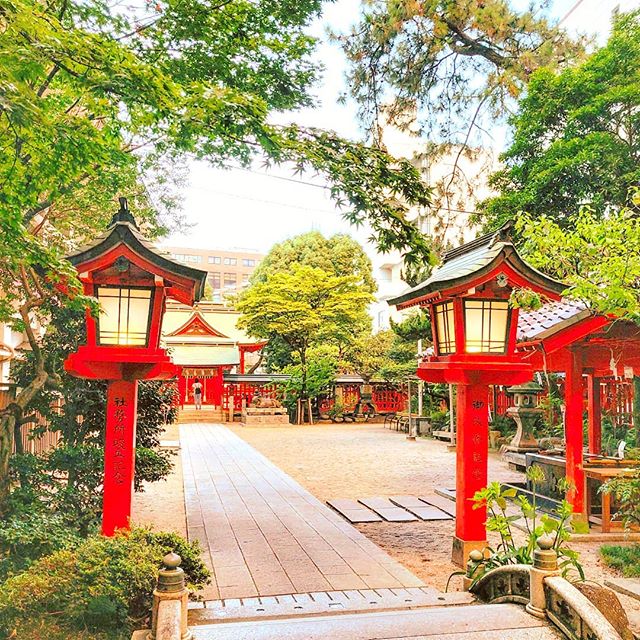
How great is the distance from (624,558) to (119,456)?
5.33 meters

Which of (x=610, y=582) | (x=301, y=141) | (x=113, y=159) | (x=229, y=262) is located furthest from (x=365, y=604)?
(x=229, y=262)

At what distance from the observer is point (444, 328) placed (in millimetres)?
6004

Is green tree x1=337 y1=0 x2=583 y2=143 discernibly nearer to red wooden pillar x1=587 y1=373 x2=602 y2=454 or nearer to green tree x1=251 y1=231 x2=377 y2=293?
red wooden pillar x1=587 y1=373 x2=602 y2=454

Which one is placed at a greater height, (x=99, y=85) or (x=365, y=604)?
(x=99, y=85)

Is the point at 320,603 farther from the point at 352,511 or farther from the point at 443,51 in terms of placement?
the point at 443,51

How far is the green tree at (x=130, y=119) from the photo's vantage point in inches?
132

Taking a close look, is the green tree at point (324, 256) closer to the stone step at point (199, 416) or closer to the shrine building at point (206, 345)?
the shrine building at point (206, 345)

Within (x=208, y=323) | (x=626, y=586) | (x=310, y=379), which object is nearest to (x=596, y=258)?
(x=626, y=586)

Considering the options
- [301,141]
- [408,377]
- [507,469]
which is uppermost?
[301,141]

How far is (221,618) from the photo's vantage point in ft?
11.7

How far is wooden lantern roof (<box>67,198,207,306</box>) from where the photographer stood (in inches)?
186

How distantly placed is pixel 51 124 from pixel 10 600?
8.93 ft

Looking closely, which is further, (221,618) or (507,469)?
(507,469)

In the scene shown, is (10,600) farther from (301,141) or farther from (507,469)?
(507,469)
